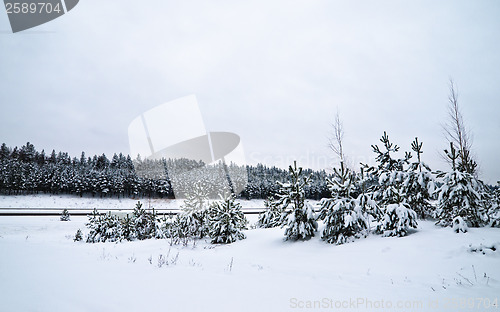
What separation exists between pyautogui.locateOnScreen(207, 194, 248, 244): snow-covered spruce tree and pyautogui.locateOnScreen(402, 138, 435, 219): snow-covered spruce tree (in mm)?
9950

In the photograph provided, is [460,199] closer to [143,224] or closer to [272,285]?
[272,285]

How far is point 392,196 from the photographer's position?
11.7m

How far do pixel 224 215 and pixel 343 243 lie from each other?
7.68 meters

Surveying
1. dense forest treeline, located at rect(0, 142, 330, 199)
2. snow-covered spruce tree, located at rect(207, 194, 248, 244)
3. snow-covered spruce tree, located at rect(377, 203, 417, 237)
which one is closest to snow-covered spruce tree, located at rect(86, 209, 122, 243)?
snow-covered spruce tree, located at rect(207, 194, 248, 244)

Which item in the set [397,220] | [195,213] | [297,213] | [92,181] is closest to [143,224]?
[195,213]

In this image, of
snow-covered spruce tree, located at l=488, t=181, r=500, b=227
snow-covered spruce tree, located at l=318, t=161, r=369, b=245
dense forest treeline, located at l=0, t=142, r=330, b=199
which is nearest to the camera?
snow-covered spruce tree, located at l=488, t=181, r=500, b=227

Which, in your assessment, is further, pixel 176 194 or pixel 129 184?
pixel 176 194

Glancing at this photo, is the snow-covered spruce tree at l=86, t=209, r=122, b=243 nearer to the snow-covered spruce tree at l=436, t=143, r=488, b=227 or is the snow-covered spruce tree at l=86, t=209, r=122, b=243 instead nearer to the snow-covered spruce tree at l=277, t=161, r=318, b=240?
the snow-covered spruce tree at l=277, t=161, r=318, b=240

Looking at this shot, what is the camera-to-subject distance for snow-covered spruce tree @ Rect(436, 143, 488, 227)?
962cm

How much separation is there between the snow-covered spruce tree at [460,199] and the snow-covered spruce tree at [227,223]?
1090cm

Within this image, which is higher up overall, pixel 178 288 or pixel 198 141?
pixel 198 141

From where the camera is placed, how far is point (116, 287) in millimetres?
3846

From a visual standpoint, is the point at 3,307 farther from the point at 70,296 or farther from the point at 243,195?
the point at 243,195

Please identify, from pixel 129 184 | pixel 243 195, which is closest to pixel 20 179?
pixel 129 184
